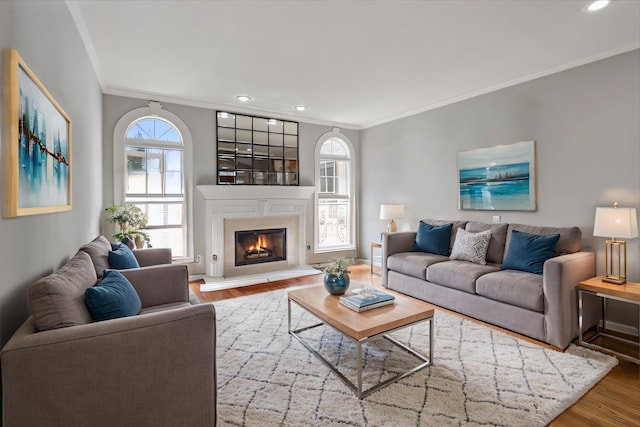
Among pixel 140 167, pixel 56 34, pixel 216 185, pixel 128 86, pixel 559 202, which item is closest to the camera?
pixel 56 34

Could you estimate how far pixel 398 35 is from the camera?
275cm

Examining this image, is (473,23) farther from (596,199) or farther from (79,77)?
(79,77)

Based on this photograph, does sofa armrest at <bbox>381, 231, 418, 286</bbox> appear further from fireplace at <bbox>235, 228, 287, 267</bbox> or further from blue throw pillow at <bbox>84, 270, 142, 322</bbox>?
blue throw pillow at <bbox>84, 270, 142, 322</bbox>

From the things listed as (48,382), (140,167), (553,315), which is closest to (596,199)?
(553,315)

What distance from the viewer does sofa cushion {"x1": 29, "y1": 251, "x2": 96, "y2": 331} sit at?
1.29 metres

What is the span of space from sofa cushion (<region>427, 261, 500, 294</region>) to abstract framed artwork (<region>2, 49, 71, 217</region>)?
3447 mm

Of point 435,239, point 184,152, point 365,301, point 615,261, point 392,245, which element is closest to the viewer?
point 365,301

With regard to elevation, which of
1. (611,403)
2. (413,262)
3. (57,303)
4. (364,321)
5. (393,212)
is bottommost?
(611,403)

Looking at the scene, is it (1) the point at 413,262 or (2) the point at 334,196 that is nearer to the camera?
(1) the point at 413,262

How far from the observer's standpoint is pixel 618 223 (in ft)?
8.80

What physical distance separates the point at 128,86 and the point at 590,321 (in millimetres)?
5688

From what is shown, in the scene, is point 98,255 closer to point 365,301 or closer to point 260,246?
point 365,301

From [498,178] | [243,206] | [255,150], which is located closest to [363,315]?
[498,178]

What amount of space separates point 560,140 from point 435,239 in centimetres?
174
